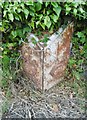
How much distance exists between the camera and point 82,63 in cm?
265

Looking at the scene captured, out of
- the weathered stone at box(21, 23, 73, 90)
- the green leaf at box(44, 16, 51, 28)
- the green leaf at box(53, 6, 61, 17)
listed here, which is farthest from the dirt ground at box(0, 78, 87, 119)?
the green leaf at box(53, 6, 61, 17)

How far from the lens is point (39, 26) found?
2.44 meters

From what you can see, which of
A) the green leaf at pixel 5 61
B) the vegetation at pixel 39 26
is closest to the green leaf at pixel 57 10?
the vegetation at pixel 39 26

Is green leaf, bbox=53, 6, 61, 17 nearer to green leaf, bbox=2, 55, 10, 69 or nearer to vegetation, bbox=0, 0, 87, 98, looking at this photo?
vegetation, bbox=0, 0, 87, 98

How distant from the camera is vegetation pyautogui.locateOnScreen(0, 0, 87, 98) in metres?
2.33

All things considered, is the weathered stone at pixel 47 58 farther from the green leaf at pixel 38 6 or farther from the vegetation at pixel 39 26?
the green leaf at pixel 38 6

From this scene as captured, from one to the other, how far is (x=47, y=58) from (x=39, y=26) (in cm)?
24

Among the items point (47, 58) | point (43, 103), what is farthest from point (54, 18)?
point (43, 103)

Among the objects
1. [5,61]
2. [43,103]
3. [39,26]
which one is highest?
[39,26]

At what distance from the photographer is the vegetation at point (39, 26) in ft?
7.64

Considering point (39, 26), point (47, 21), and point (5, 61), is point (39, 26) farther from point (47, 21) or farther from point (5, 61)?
point (5, 61)

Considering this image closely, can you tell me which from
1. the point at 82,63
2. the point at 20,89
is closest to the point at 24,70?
the point at 20,89

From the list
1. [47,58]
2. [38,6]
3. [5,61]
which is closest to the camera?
[38,6]

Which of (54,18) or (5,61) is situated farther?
(5,61)
